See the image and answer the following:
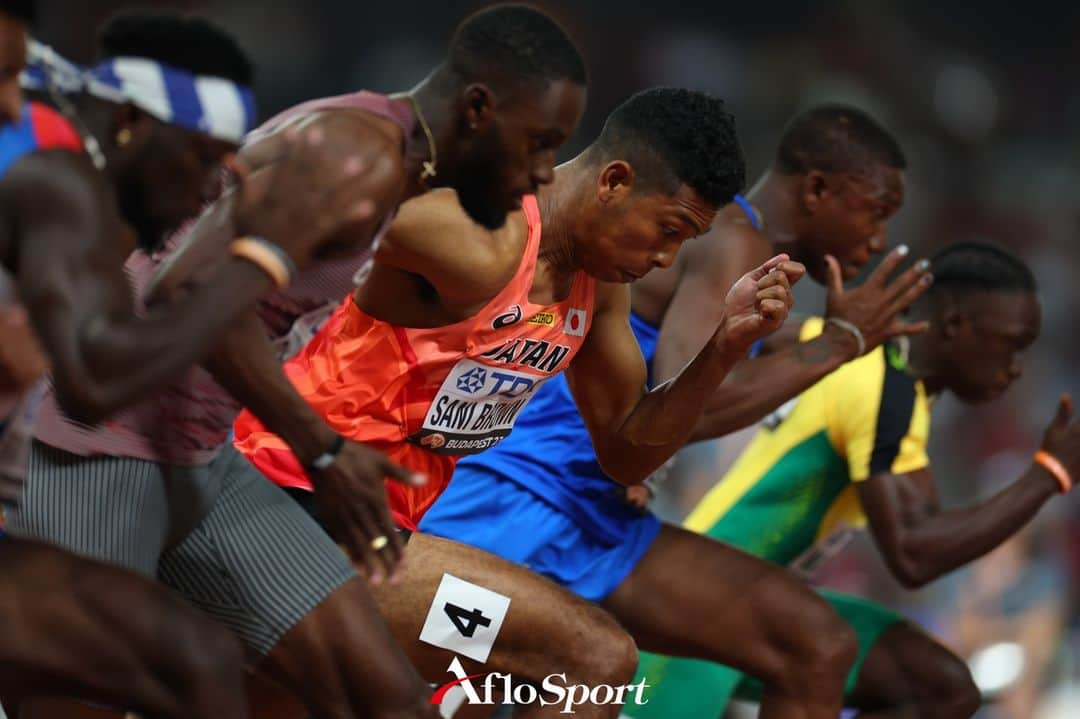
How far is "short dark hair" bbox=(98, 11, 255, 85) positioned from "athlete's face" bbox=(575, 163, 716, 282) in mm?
1221

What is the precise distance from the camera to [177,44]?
3.28 meters

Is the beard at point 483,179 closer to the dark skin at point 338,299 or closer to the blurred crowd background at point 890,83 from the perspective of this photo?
the dark skin at point 338,299

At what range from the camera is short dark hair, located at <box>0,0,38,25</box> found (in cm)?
290

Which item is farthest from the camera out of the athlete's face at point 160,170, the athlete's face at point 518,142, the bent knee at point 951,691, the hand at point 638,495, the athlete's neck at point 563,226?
the bent knee at point 951,691

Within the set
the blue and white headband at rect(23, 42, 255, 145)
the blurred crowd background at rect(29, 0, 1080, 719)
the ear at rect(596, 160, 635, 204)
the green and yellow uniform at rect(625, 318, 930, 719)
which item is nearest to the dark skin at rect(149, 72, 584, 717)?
the blue and white headband at rect(23, 42, 255, 145)

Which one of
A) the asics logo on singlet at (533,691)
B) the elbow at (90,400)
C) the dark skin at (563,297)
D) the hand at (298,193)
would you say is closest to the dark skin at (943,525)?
the dark skin at (563,297)

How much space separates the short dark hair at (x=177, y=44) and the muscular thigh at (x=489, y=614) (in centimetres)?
154

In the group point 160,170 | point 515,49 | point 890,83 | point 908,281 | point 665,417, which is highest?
point 890,83

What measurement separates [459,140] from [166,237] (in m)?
0.72

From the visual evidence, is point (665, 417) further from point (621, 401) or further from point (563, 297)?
point (563, 297)

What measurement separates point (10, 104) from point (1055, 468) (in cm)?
422

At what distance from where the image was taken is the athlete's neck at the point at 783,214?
5.73 meters

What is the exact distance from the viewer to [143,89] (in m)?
3.16

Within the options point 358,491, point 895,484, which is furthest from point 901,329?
point 358,491
